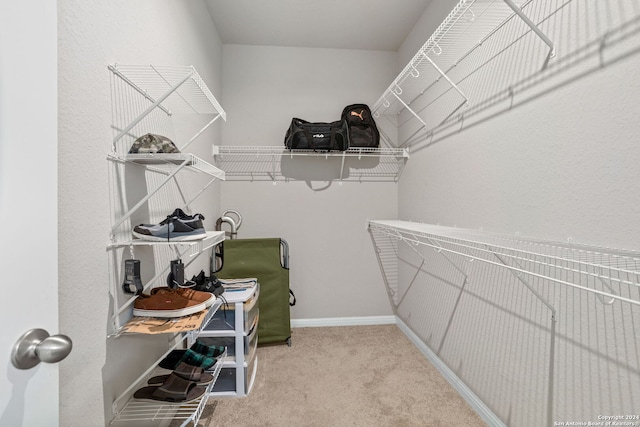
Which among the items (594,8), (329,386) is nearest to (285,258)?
(329,386)

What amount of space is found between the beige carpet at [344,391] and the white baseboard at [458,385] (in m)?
0.03

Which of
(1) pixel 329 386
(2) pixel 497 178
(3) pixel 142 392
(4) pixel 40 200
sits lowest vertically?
(1) pixel 329 386

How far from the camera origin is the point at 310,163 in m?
2.76

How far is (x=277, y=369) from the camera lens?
2.02 m

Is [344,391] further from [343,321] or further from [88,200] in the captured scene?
[88,200]

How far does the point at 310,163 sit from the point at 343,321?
1513mm

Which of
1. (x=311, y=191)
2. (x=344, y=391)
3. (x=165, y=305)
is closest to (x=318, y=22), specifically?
(x=311, y=191)

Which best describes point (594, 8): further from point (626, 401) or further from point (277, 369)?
point (277, 369)

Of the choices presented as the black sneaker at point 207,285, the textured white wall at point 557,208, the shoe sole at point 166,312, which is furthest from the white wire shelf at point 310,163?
the shoe sole at point 166,312

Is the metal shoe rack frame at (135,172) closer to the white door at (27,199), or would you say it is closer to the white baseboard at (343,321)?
the white door at (27,199)

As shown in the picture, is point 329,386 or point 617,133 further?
point 329,386

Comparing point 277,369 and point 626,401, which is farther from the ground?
point 626,401

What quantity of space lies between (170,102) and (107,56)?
54 cm

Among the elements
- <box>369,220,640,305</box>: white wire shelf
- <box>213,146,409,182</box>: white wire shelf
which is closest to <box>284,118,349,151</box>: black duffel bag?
<box>213,146,409,182</box>: white wire shelf
